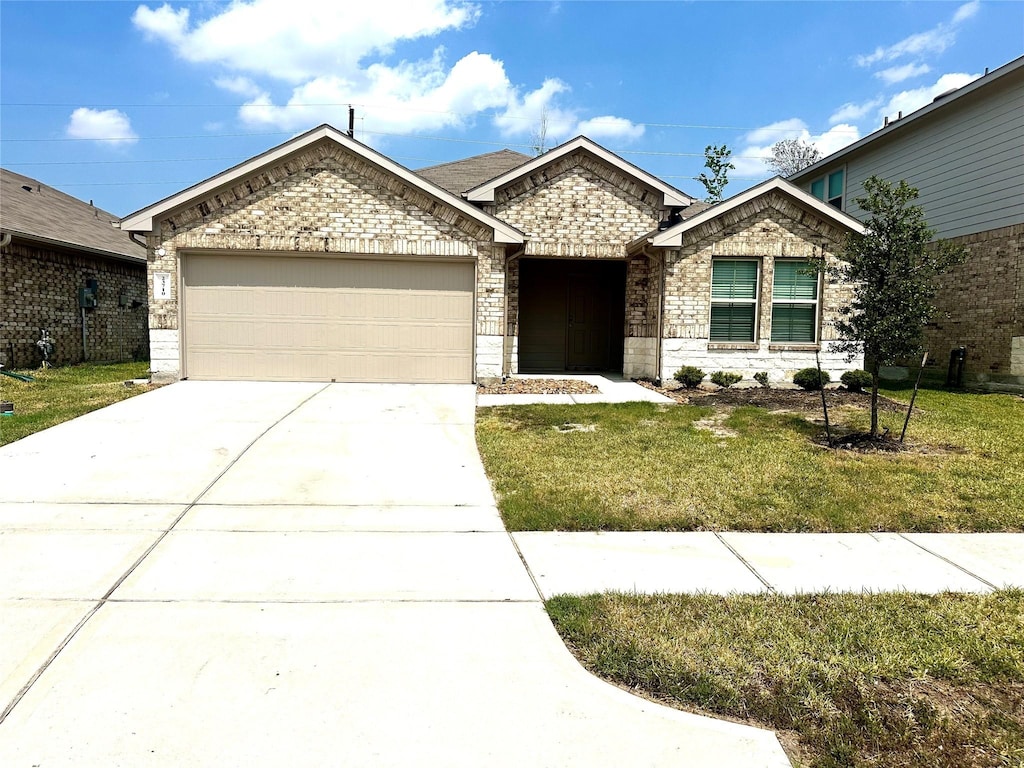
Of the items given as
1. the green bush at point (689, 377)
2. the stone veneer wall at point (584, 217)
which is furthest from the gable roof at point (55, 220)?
the green bush at point (689, 377)

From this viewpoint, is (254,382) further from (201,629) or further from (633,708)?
(633,708)

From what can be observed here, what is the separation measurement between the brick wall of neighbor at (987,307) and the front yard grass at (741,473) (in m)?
4.78

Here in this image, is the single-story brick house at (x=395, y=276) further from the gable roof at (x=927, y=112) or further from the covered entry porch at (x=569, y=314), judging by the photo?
the gable roof at (x=927, y=112)

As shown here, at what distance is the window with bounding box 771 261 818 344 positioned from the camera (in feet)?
46.3

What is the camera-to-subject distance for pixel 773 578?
4406 mm

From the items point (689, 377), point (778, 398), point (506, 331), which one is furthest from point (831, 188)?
point (506, 331)

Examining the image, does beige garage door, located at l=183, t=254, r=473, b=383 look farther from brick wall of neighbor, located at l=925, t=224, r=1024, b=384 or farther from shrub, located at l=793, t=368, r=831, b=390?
brick wall of neighbor, located at l=925, t=224, r=1024, b=384

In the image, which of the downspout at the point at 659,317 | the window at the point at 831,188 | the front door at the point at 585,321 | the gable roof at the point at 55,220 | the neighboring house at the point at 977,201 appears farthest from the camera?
the window at the point at 831,188

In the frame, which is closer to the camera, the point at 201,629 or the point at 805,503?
the point at 201,629

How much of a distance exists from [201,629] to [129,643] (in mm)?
337

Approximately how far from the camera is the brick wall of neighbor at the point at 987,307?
1378cm

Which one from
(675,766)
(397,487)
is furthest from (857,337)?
(675,766)

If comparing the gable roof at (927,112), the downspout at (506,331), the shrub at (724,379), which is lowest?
the shrub at (724,379)

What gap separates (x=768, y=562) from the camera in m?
4.71
